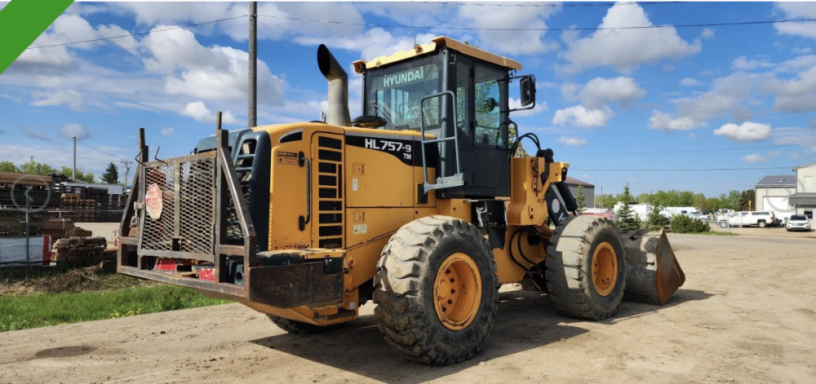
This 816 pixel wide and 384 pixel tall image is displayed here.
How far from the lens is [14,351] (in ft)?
21.1

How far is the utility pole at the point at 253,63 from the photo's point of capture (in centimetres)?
1325

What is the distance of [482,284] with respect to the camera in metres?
6.05

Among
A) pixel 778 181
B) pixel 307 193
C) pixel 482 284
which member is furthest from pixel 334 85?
pixel 778 181

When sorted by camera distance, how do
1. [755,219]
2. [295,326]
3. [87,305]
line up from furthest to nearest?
[755,219] → [87,305] → [295,326]

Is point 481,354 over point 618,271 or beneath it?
beneath

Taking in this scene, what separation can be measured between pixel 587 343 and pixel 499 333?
3.53 feet

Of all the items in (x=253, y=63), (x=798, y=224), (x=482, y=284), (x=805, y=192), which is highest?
(x=253, y=63)

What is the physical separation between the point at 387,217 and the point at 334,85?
176 centimetres

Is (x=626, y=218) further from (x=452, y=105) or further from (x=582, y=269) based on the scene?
(x=452, y=105)

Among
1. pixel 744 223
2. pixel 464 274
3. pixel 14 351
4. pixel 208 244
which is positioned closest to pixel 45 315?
pixel 14 351

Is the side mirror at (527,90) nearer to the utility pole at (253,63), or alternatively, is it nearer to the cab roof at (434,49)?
the cab roof at (434,49)

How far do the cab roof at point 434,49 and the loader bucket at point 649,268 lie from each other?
3.45 m

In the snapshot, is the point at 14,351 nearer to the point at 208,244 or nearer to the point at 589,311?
the point at 208,244

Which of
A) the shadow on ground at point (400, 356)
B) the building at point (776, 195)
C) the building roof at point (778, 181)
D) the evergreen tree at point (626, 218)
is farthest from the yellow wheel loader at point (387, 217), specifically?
the building roof at point (778, 181)
